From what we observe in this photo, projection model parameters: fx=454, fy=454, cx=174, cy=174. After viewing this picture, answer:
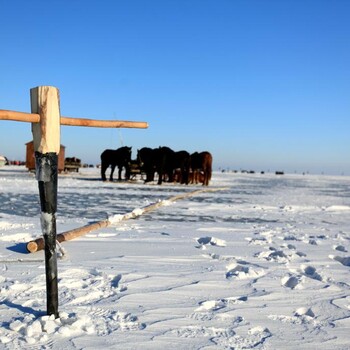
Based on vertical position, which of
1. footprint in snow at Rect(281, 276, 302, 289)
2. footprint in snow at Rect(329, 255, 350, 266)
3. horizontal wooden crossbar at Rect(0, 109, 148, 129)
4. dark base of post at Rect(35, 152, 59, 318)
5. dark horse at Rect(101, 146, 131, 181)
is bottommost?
footprint in snow at Rect(329, 255, 350, 266)

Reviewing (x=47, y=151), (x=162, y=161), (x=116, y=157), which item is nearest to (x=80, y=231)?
(x=47, y=151)

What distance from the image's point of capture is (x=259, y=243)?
5527 mm

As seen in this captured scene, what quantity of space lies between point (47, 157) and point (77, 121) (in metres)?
0.54

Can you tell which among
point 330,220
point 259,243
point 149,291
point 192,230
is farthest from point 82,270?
point 330,220

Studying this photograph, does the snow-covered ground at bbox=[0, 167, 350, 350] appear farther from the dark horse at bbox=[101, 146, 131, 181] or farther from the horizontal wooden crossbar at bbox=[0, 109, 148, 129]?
the dark horse at bbox=[101, 146, 131, 181]

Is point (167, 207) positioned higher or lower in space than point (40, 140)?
lower

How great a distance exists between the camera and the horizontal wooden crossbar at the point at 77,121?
270 cm

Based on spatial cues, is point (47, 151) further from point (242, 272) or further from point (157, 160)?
point (157, 160)

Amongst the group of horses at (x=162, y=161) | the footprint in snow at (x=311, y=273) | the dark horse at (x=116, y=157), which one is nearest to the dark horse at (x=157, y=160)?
the group of horses at (x=162, y=161)

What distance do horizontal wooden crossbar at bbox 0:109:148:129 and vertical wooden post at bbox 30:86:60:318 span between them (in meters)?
0.07

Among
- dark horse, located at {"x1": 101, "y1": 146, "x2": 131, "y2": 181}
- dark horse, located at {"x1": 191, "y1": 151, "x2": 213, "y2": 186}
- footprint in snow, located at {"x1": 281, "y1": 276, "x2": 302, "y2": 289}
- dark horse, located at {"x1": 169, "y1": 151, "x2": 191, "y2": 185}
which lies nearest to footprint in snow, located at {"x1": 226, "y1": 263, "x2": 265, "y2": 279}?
footprint in snow, located at {"x1": 281, "y1": 276, "x2": 302, "y2": 289}

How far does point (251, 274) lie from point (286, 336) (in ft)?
4.55

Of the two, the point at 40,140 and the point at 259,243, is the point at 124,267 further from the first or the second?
the point at 259,243

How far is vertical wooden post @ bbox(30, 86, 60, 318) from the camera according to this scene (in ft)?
9.08
